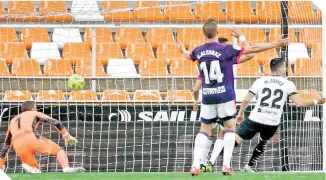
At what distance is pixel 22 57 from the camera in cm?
1738

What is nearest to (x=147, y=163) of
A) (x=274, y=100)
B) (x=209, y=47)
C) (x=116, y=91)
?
(x=116, y=91)

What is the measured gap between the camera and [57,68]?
17.0 meters

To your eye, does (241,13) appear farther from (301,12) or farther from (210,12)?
(301,12)

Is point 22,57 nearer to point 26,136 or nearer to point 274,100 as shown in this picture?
point 26,136

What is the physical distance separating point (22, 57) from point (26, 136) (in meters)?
4.35

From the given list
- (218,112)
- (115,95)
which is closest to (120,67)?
(115,95)

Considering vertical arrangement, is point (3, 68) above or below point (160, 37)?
below

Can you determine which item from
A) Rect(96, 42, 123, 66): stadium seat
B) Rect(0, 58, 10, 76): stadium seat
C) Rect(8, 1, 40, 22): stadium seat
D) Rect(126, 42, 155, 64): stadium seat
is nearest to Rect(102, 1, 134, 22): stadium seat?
Rect(96, 42, 123, 66): stadium seat

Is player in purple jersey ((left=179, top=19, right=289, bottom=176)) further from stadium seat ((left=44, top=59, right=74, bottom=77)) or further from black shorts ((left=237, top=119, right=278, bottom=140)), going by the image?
stadium seat ((left=44, top=59, right=74, bottom=77))

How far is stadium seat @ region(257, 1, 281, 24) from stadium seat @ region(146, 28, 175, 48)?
67.0 inches

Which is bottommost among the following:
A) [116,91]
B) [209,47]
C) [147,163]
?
[147,163]

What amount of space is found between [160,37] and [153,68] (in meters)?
1.54

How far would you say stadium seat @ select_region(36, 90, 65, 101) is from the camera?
15281 millimetres

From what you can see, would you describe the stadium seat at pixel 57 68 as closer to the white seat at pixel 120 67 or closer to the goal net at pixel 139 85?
the goal net at pixel 139 85
